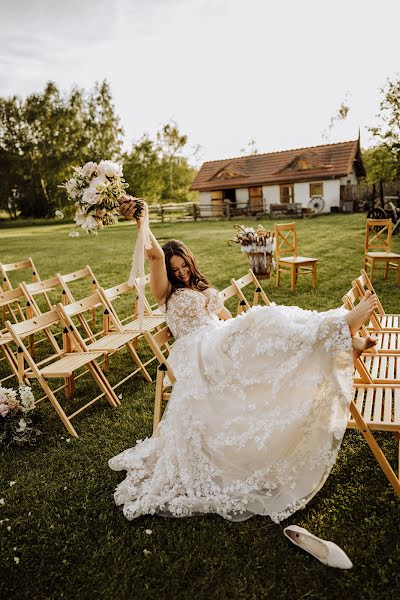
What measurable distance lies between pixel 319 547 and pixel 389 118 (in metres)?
27.2

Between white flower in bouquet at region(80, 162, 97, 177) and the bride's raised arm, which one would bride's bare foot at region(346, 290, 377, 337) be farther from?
white flower in bouquet at region(80, 162, 97, 177)

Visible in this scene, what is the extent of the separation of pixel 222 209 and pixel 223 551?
30.3 metres

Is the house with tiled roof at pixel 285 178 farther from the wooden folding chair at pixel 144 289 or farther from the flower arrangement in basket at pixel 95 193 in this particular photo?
the flower arrangement in basket at pixel 95 193

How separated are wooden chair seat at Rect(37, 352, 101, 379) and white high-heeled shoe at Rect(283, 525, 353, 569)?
245 cm

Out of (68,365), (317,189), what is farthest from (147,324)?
(317,189)

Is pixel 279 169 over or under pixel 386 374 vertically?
over

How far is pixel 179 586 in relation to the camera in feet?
8.41

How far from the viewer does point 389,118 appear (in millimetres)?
25422

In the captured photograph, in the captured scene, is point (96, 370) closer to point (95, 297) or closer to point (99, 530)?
point (95, 297)

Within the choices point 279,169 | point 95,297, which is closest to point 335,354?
point 95,297

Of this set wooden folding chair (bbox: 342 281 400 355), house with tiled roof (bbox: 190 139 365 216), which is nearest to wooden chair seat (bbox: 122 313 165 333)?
wooden folding chair (bbox: 342 281 400 355)

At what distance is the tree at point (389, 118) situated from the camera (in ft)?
82.0

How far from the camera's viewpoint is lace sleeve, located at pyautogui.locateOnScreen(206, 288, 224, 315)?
4047 millimetres

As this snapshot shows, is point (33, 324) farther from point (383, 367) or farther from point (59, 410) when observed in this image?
point (383, 367)
